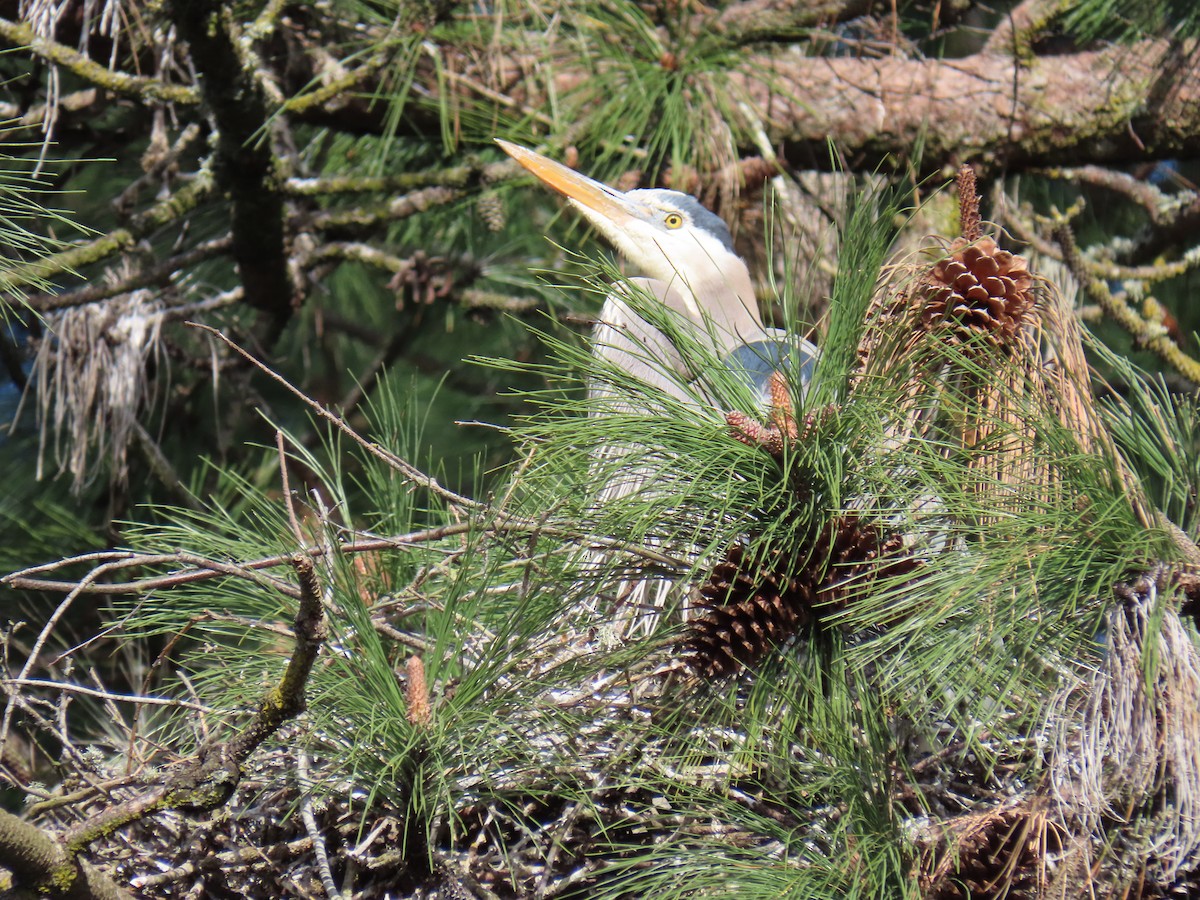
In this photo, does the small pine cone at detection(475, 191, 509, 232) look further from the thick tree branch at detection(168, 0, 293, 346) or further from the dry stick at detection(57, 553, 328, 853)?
the dry stick at detection(57, 553, 328, 853)

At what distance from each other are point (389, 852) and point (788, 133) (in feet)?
4.85

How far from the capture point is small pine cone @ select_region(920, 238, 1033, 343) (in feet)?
3.35

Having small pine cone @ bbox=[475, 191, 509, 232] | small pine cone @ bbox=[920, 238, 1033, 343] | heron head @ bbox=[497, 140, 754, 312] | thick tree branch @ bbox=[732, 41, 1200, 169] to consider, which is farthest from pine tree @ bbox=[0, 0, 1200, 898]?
small pine cone @ bbox=[475, 191, 509, 232]

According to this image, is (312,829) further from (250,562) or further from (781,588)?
(781,588)

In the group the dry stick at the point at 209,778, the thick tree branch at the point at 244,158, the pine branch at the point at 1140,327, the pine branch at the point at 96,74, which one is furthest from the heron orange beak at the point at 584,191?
the dry stick at the point at 209,778

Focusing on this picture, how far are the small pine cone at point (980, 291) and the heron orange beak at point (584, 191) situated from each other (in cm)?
77

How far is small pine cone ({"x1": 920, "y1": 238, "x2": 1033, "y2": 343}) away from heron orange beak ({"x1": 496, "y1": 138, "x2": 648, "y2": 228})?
0.77 meters

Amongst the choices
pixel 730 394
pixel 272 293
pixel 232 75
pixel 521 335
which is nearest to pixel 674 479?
pixel 730 394

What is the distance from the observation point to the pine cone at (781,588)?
0.93m

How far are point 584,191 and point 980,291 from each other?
852 millimetres

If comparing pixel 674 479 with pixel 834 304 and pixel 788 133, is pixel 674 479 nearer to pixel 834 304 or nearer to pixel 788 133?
pixel 834 304

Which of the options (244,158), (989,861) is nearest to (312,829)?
(989,861)

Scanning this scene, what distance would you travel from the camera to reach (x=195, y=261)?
194cm

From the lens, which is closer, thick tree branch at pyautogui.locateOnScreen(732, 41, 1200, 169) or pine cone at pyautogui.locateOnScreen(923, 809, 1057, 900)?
pine cone at pyautogui.locateOnScreen(923, 809, 1057, 900)
